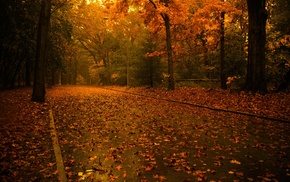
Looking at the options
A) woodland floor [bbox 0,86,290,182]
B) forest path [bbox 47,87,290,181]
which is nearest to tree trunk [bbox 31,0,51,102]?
woodland floor [bbox 0,86,290,182]

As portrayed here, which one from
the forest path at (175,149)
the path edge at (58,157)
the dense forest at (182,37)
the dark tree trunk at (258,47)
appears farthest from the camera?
the dense forest at (182,37)

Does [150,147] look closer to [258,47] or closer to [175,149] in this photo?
[175,149]

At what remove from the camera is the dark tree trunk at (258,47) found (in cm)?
1353

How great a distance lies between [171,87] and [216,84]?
5149 mm

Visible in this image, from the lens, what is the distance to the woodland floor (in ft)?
15.1

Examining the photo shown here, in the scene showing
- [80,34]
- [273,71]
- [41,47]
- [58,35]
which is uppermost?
[80,34]

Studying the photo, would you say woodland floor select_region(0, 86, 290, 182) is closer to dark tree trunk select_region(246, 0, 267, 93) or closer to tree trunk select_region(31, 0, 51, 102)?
dark tree trunk select_region(246, 0, 267, 93)

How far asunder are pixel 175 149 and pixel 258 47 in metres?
10.8

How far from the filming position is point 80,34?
43125 millimetres

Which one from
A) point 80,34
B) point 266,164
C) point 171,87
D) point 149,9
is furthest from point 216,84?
point 80,34

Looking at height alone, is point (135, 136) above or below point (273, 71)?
below

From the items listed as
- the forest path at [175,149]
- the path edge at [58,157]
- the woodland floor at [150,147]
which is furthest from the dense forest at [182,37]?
the path edge at [58,157]

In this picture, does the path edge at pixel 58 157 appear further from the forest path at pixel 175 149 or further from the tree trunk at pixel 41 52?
the tree trunk at pixel 41 52

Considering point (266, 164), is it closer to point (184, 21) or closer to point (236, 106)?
point (236, 106)
